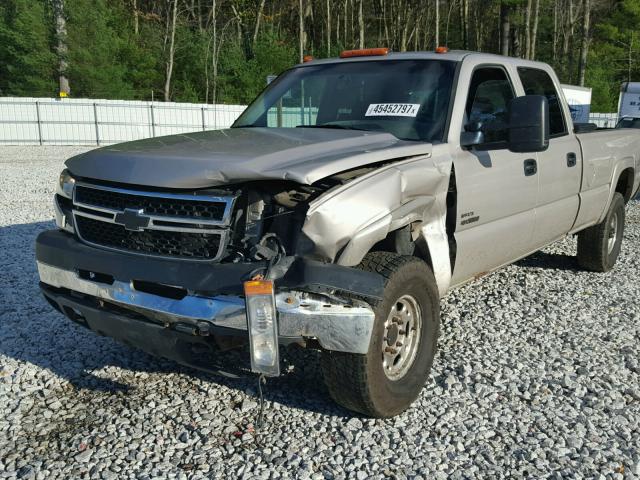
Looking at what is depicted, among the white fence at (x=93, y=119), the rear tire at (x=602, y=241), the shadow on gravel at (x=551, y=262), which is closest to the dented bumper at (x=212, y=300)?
the rear tire at (x=602, y=241)

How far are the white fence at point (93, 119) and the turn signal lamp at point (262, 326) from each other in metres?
25.0

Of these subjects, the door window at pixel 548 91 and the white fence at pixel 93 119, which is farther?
the white fence at pixel 93 119

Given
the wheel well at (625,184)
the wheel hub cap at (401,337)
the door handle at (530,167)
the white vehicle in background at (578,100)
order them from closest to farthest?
the wheel hub cap at (401,337), the door handle at (530,167), the wheel well at (625,184), the white vehicle in background at (578,100)

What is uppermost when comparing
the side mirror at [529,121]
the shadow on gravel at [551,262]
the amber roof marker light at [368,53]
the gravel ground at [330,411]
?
the amber roof marker light at [368,53]

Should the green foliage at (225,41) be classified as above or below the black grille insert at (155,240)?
above

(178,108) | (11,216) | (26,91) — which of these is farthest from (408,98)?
(26,91)

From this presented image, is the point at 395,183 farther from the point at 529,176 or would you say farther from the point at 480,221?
the point at 529,176

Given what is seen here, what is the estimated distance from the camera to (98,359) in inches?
164

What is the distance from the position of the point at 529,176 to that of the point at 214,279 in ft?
9.20

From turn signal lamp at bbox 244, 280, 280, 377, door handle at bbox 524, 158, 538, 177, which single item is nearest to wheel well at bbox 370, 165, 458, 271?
turn signal lamp at bbox 244, 280, 280, 377

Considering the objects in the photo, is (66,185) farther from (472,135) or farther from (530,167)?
(530,167)

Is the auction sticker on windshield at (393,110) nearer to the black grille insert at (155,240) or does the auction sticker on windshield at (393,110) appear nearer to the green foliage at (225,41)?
the black grille insert at (155,240)

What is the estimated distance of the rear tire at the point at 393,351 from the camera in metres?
3.04

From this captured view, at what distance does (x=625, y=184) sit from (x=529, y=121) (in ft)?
11.4
